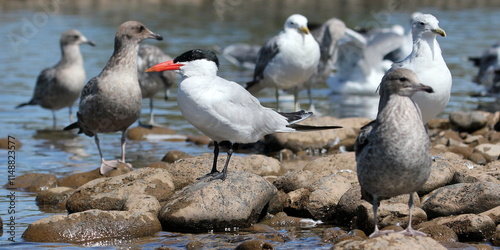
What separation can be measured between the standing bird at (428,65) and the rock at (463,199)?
106 cm

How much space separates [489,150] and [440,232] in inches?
121

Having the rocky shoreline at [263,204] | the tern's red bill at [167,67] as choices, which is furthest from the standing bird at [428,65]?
the tern's red bill at [167,67]

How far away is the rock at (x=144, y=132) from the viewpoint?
10.6 metres

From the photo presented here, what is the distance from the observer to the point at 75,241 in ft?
19.5

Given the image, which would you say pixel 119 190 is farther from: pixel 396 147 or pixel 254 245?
pixel 396 147

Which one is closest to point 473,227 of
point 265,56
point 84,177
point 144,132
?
point 84,177

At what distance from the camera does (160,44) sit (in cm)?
2147

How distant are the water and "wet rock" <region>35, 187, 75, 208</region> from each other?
0.11m

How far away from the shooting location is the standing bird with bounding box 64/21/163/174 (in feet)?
27.0

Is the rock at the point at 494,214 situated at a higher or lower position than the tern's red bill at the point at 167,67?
lower

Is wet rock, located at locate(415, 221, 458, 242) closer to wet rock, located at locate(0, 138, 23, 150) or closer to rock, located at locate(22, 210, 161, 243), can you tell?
rock, located at locate(22, 210, 161, 243)

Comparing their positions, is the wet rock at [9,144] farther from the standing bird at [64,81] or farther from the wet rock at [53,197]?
the wet rock at [53,197]

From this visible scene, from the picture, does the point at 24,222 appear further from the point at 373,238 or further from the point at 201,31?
the point at 201,31

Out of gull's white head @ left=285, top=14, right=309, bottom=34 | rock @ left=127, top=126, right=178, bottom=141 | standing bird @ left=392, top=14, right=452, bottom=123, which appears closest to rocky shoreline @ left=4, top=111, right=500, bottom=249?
standing bird @ left=392, top=14, right=452, bottom=123
